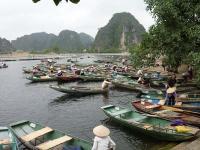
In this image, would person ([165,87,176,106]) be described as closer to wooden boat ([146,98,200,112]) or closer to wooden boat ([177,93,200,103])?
wooden boat ([146,98,200,112])

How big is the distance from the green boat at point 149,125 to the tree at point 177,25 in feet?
16.6

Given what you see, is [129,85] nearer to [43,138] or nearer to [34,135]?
[43,138]

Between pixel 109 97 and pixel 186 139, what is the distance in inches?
558

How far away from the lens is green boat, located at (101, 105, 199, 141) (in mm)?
14141

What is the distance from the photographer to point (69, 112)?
74.9 feet

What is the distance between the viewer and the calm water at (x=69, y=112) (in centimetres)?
1623

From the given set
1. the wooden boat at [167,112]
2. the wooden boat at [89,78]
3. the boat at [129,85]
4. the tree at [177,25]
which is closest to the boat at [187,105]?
the wooden boat at [167,112]

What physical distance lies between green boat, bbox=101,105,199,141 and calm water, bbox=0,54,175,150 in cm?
49

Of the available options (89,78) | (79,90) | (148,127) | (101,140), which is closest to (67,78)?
(89,78)

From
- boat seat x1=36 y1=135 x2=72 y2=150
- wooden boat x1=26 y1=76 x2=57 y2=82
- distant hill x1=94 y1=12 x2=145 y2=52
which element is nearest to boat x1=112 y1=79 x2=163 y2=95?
wooden boat x1=26 y1=76 x2=57 y2=82

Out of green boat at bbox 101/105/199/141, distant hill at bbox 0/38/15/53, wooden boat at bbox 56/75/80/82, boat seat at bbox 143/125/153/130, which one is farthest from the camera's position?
distant hill at bbox 0/38/15/53

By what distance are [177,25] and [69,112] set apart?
9.78m

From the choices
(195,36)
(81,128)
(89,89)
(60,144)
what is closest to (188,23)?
(195,36)

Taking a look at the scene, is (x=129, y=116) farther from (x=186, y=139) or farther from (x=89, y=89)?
(x=89, y=89)
